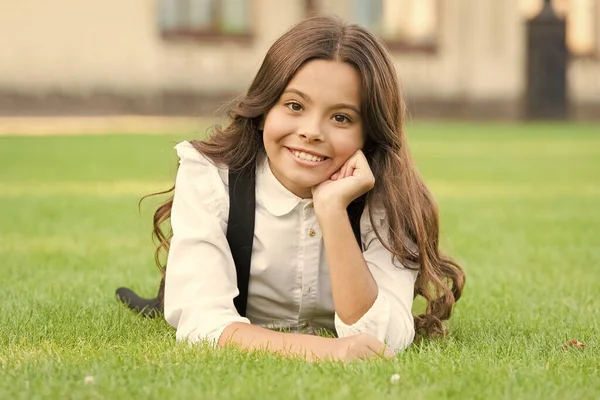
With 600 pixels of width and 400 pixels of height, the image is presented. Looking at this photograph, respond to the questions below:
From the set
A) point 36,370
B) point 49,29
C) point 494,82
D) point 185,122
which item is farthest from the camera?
point 494,82

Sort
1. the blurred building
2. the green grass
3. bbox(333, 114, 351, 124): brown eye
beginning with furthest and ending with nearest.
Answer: the blurred building, bbox(333, 114, 351, 124): brown eye, the green grass

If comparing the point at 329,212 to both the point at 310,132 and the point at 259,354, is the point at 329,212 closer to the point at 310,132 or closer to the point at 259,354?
the point at 310,132

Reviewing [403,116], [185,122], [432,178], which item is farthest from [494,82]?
[403,116]

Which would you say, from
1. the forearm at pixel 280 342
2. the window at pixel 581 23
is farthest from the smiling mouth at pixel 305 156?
the window at pixel 581 23

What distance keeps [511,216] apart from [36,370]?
19.3 feet

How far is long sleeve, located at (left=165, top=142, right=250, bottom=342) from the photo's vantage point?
365cm

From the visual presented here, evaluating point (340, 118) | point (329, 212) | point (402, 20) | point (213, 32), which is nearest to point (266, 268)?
point (329, 212)

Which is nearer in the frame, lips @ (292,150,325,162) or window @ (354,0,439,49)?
lips @ (292,150,325,162)

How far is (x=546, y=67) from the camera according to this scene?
→ 2519 centimetres

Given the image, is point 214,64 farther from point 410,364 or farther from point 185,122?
point 410,364

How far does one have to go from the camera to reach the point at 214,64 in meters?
24.5

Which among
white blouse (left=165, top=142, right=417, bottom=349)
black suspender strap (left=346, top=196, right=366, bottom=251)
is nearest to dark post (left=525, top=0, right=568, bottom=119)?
black suspender strap (left=346, top=196, right=366, bottom=251)

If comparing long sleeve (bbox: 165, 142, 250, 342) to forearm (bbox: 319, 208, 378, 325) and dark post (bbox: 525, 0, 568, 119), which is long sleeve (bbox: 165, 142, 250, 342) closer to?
forearm (bbox: 319, 208, 378, 325)

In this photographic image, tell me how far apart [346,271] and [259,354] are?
40 centimetres
